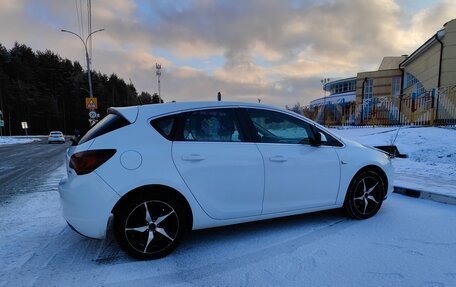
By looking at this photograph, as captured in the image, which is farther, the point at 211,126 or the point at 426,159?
the point at 426,159

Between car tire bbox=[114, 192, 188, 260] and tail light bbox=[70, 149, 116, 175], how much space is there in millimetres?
495

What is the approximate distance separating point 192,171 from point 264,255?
3.95 feet

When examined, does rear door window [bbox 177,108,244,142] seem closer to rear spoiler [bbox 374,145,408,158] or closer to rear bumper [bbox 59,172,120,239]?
rear bumper [bbox 59,172,120,239]

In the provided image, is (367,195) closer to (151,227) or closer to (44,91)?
(151,227)

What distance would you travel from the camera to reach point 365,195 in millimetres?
4473

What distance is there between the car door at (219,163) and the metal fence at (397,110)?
12.4 metres

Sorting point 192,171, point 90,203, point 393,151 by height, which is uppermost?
point 192,171

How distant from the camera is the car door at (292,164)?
12.3 ft

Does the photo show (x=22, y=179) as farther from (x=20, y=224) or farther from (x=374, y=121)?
(x=374, y=121)

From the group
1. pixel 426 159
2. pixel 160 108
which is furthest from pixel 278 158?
pixel 426 159

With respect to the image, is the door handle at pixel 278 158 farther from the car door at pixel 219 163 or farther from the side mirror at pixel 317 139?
the side mirror at pixel 317 139

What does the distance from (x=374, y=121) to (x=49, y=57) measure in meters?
85.5

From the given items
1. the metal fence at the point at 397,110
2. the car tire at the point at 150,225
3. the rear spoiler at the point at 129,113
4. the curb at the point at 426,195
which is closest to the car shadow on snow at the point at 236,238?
the car tire at the point at 150,225

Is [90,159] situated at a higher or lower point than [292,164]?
higher
